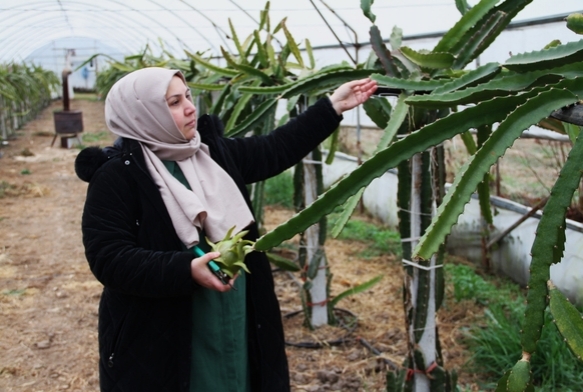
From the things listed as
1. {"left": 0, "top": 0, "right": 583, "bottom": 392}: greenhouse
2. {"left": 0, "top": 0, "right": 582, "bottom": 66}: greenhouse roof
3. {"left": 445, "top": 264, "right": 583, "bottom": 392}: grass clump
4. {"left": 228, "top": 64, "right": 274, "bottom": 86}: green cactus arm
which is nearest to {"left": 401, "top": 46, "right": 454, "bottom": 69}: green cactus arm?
{"left": 0, "top": 0, "right": 583, "bottom": 392}: greenhouse

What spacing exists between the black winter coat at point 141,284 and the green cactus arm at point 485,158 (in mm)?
646

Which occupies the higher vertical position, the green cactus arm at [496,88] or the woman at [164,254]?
the green cactus arm at [496,88]

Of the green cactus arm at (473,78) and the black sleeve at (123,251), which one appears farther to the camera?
the black sleeve at (123,251)

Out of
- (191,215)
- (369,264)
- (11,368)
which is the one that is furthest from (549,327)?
(11,368)

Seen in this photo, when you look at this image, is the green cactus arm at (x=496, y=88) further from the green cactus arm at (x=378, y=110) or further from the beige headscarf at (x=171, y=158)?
the green cactus arm at (x=378, y=110)

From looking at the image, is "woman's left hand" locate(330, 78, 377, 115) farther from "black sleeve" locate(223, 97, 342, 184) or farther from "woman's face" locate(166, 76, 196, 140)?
"woman's face" locate(166, 76, 196, 140)

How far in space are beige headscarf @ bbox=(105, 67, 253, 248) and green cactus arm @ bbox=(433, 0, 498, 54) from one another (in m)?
0.66

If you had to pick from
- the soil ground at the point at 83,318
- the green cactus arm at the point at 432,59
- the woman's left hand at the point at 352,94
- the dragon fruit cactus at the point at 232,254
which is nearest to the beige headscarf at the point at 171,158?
the dragon fruit cactus at the point at 232,254

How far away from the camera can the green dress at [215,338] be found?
1.59 m

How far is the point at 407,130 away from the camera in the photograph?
193 centimetres

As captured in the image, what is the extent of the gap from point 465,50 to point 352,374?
1.65m

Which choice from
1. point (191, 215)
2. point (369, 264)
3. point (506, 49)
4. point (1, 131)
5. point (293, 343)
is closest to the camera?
point (191, 215)

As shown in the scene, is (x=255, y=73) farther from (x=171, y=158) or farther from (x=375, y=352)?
(x=375, y=352)

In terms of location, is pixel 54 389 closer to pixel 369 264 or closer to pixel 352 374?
pixel 352 374
